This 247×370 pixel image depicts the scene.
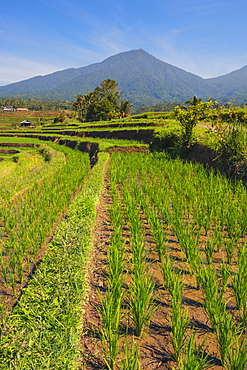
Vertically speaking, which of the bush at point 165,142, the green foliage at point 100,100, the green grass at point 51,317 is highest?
the green foliage at point 100,100

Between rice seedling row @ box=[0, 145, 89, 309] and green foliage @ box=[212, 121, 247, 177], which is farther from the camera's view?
green foliage @ box=[212, 121, 247, 177]

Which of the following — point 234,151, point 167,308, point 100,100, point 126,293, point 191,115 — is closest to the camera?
point 167,308

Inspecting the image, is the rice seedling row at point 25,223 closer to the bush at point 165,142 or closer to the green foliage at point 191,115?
the green foliage at point 191,115

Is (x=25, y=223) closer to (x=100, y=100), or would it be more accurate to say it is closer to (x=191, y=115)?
(x=191, y=115)

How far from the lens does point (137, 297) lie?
90.0 inches

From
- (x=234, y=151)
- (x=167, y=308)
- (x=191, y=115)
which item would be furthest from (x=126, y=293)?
(x=191, y=115)

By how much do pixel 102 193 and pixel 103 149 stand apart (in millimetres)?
9023

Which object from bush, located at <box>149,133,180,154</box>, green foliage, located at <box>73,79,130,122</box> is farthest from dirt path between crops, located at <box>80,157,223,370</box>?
green foliage, located at <box>73,79,130,122</box>

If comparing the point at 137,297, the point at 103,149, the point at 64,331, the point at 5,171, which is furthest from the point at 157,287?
the point at 5,171

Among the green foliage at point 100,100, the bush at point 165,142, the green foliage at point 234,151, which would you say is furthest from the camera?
the green foliage at point 100,100

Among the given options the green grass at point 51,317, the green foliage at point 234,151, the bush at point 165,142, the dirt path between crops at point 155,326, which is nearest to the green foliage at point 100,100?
the bush at point 165,142

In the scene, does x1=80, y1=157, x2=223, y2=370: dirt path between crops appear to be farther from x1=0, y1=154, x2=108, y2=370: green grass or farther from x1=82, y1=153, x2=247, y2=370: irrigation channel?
x1=0, y1=154, x2=108, y2=370: green grass

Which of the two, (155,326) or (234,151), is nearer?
(155,326)

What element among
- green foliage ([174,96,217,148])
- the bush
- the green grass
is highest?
green foliage ([174,96,217,148])
